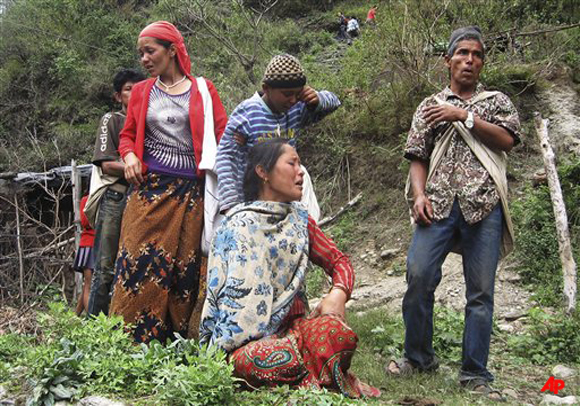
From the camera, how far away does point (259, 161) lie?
3258mm

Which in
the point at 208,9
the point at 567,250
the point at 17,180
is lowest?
the point at 17,180

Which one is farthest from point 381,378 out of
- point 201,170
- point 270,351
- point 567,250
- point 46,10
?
point 46,10

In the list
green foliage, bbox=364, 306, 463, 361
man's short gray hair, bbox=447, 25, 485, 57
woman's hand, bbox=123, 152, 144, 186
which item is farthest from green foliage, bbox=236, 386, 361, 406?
man's short gray hair, bbox=447, 25, 485, 57

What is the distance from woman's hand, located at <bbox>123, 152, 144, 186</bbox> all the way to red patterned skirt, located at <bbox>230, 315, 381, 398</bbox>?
1460mm

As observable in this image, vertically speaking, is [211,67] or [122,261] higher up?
[211,67]

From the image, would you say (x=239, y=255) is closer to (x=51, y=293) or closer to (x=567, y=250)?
(x=567, y=250)

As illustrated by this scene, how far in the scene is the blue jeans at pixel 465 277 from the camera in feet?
11.5

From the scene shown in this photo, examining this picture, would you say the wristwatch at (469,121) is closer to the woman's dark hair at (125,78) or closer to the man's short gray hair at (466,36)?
the man's short gray hair at (466,36)

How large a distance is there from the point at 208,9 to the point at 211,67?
5.73 ft

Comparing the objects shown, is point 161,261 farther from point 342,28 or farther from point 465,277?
point 342,28

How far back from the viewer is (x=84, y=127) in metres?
17.6

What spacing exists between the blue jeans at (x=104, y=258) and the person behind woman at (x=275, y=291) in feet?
4.70

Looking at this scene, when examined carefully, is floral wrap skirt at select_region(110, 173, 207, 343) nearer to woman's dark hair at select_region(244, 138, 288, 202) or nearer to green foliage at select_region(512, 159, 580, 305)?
woman's dark hair at select_region(244, 138, 288, 202)

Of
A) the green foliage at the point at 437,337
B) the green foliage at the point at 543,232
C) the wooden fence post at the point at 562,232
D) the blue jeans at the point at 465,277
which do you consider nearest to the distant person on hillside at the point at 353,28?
the green foliage at the point at 543,232
